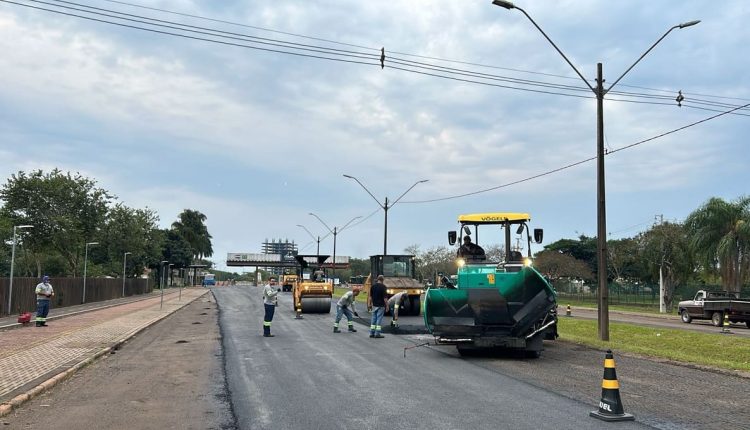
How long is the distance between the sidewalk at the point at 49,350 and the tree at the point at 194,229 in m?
94.7

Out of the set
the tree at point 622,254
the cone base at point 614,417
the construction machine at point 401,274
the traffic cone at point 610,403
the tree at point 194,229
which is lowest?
the cone base at point 614,417

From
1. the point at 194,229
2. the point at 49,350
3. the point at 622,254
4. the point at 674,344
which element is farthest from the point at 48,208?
the point at 194,229

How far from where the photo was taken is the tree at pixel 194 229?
377 feet

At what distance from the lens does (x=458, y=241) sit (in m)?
15.0

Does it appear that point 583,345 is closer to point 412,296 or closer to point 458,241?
point 458,241

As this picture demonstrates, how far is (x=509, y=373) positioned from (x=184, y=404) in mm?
5633

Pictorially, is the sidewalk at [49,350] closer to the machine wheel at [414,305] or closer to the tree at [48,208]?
the machine wheel at [414,305]

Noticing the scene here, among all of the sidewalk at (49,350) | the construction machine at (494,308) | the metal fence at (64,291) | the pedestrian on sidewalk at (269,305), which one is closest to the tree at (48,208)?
the metal fence at (64,291)

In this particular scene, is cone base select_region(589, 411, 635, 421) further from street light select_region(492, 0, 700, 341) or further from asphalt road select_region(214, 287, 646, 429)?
street light select_region(492, 0, 700, 341)

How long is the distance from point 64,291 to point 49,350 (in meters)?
22.8

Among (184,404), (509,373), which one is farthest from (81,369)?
(509,373)

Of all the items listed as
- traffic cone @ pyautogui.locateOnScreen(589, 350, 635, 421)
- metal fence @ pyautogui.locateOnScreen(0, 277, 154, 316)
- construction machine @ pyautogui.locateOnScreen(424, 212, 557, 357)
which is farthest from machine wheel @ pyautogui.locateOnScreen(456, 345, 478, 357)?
metal fence @ pyautogui.locateOnScreen(0, 277, 154, 316)

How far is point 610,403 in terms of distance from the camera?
283 inches

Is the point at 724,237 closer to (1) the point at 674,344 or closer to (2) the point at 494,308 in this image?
(1) the point at 674,344
